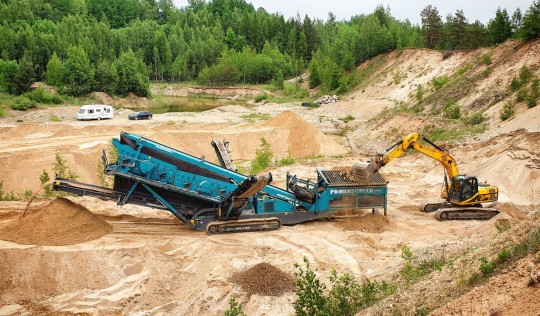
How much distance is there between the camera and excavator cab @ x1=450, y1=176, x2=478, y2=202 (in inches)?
662

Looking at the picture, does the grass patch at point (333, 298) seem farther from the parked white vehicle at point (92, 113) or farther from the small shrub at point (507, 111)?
the parked white vehicle at point (92, 113)

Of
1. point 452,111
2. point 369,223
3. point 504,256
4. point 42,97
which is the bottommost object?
point 369,223

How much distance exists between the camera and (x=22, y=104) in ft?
173

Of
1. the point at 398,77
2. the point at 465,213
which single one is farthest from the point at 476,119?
the point at 398,77

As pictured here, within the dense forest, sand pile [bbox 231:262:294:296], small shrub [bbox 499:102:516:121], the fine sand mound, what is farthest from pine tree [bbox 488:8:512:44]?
sand pile [bbox 231:262:294:296]

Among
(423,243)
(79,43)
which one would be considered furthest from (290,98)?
(423,243)

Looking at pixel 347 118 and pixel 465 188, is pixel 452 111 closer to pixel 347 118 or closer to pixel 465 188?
pixel 465 188

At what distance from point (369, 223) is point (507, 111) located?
14.9 m

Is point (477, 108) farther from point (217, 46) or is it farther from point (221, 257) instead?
point (217, 46)

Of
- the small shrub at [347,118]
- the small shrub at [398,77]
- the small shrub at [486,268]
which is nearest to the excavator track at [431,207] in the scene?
the small shrub at [486,268]

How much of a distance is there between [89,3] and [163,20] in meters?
24.1

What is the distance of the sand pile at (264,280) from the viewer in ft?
34.7

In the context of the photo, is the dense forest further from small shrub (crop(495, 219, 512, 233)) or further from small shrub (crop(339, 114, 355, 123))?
small shrub (crop(495, 219, 512, 233))

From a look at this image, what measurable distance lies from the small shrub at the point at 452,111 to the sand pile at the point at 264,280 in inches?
909
